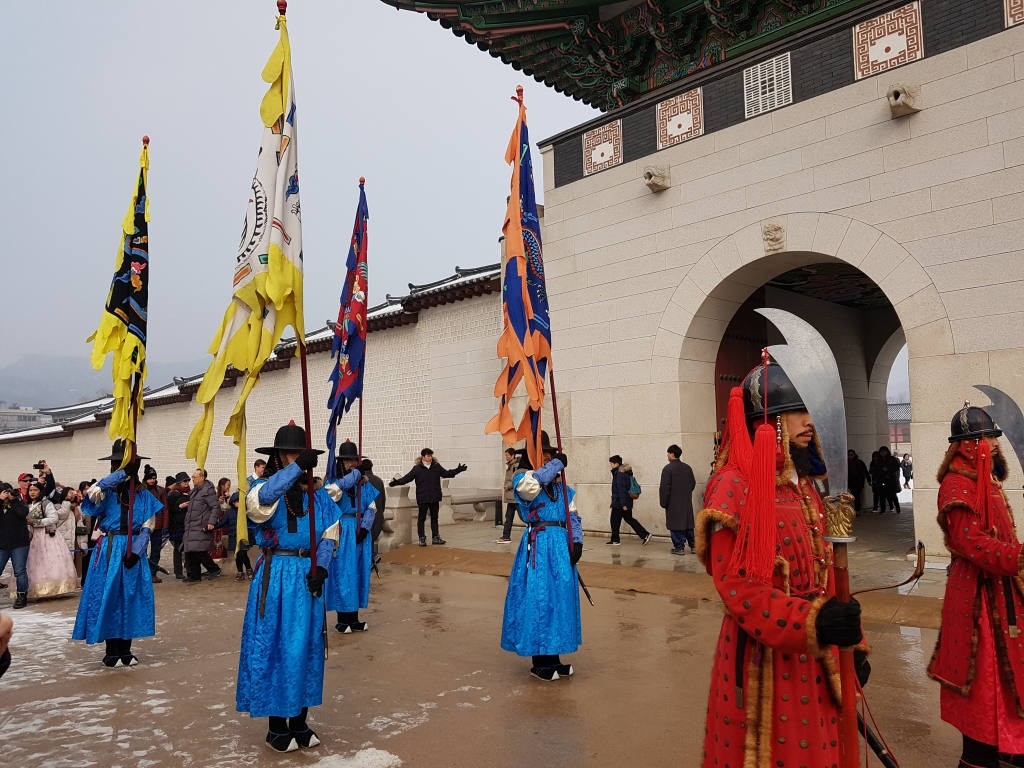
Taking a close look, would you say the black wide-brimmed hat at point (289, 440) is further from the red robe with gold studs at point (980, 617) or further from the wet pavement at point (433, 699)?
the red robe with gold studs at point (980, 617)

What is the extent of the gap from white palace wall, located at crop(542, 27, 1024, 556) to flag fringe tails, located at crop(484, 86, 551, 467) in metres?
4.16

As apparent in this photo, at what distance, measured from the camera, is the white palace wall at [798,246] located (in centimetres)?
720

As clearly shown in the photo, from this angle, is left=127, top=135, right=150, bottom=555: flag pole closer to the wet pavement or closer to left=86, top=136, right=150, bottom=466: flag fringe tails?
A: left=86, top=136, right=150, bottom=466: flag fringe tails

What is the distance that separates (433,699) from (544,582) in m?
1.00

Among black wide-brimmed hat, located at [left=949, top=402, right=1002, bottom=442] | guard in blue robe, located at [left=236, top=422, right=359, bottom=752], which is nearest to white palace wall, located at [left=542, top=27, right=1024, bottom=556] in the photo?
black wide-brimmed hat, located at [left=949, top=402, right=1002, bottom=442]

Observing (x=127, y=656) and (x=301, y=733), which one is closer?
(x=301, y=733)

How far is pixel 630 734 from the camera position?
3814 mm

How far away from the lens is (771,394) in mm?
2096

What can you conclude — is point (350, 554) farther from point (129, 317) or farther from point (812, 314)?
point (812, 314)

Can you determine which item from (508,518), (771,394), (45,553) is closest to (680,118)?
(508,518)

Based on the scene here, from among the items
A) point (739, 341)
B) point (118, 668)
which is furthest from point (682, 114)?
point (118, 668)

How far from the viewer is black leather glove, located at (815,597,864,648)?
1790 millimetres

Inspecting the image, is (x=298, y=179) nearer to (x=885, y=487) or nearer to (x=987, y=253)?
(x=987, y=253)

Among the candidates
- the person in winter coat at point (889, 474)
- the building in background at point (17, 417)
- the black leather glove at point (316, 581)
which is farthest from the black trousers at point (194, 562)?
the building in background at point (17, 417)
